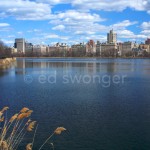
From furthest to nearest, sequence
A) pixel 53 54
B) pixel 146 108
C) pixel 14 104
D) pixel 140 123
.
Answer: pixel 53 54 → pixel 14 104 → pixel 146 108 → pixel 140 123

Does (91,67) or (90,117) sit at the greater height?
(90,117)

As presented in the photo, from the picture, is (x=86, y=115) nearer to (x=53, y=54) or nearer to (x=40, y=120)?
(x=40, y=120)

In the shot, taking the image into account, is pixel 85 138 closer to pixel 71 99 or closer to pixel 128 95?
pixel 71 99

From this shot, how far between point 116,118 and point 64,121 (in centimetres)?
268

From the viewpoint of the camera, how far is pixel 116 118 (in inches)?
602

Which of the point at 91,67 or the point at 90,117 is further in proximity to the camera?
the point at 91,67

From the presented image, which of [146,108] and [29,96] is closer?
[146,108]

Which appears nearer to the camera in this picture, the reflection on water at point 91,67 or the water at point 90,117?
the water at point 90,117

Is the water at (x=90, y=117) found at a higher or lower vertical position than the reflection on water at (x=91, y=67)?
higher

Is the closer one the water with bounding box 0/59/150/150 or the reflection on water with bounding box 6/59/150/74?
the water with bounding box 0/59/150/150

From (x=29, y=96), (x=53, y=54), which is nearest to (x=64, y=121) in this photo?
(x=29, y=96)

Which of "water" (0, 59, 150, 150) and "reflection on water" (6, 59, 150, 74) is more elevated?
"water" (0, 59, 150, 150)

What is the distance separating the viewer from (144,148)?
11062 millimetres

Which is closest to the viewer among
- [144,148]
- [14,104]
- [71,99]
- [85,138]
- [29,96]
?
[144,148]
